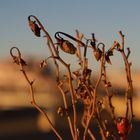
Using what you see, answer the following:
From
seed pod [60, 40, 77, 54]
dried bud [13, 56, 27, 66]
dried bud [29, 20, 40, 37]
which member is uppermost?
dried bud [29, 20, 40, 37]

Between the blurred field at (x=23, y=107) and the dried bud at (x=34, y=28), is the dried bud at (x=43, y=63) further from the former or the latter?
the blurred field at (x=23, y=107)

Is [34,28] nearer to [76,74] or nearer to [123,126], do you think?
[76,74]

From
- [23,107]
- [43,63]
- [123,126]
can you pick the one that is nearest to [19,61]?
[43,63]

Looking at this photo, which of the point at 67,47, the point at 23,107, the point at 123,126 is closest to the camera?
the point at 67,47

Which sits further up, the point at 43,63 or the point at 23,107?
the point at 43,63

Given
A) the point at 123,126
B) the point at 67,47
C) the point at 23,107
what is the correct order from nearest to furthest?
the point at 67,47 < the point at 123,126 < the point at 23,107

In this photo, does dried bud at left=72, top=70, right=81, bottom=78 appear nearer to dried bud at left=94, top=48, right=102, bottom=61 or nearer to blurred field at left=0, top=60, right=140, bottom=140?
dried bud at left=94, top=48, right=102, bottom=61

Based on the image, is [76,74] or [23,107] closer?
[76,74]

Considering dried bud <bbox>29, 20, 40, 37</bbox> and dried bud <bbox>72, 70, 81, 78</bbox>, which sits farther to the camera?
dried bud <bbox>72, 70, 81, 78</bbox>

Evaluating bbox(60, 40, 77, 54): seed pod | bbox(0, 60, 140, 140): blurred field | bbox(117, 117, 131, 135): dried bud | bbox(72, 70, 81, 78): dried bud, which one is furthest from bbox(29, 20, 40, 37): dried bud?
bbox(0, 60, 140, 140): blurred field

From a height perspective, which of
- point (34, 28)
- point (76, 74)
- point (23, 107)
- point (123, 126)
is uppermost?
point (34, 28)

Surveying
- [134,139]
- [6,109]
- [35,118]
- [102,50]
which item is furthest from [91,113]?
[6,109]
